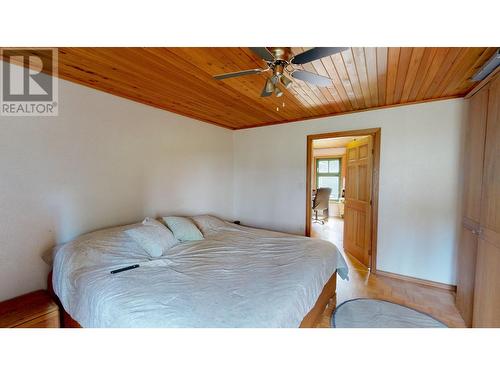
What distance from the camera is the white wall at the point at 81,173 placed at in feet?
5.30

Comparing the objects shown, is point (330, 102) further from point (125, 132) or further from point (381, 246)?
point (125, 132)

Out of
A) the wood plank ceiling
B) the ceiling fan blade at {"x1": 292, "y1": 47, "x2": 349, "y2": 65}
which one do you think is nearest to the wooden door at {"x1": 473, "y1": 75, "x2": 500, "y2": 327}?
the wood plank ceiling

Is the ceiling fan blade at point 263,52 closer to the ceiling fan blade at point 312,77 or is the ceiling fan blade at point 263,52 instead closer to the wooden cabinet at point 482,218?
the ceiling fan blade at point 312,77

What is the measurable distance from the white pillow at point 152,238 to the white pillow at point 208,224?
59cm

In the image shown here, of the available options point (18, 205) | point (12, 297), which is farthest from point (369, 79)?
point (12, 297)

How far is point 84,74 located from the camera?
1.80 metres

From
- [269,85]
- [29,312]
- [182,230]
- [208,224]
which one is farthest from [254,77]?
[29,312]

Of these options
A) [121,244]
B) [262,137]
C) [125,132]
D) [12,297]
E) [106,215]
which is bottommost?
[12,297]

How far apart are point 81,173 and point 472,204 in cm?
369

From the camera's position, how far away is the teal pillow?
7.60 ft

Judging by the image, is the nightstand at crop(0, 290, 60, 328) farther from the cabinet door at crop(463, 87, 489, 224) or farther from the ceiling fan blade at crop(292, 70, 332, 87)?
the cabinet door at crop(463, 87, 489, 224)

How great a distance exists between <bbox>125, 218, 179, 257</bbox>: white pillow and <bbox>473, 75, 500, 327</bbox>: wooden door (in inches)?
102
